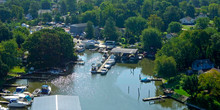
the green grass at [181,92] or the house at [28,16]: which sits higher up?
Result: the house at [28,16]

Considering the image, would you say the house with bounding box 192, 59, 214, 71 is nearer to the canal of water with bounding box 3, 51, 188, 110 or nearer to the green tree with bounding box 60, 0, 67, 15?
the canal of water with bounding box 3, 51, 188, 110

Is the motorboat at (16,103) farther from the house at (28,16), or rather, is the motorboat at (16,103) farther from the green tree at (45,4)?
the green tree at (45,4)

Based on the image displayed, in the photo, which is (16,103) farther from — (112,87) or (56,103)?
(112,87)

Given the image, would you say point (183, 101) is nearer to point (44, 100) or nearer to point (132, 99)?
point (132, 99)

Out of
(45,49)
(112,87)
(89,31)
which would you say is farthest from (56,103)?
(89,31)

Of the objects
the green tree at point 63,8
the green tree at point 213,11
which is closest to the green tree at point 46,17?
the green tree at point 63,8

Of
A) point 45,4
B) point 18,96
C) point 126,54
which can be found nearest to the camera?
point 18,96

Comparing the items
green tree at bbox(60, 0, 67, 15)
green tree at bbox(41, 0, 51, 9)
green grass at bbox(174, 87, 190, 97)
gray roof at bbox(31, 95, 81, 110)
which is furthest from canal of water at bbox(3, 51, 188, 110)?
green tree at bbox(41, 0, 51, 9)
